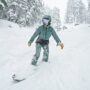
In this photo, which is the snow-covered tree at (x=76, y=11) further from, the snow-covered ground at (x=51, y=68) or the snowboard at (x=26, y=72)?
the snowboard at (x=26, y=72)

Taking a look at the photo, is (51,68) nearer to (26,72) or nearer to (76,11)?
(26,72)

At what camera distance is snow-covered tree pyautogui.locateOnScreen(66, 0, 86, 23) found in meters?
76.1

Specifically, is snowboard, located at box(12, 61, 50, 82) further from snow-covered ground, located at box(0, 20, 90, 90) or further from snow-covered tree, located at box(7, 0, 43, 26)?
snow-covered tree, located at box(7, 0, 43, 26)

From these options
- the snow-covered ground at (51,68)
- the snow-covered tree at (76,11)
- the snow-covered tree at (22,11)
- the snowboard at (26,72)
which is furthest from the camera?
the snow-covered tree at (76,11)

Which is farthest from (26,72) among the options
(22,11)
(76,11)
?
(76,11)

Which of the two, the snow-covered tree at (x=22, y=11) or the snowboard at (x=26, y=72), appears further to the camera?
the snow-covered tree at (x=22, y=11)

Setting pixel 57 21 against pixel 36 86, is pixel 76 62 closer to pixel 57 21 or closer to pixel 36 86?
pixel 36 86

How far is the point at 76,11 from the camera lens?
255ft

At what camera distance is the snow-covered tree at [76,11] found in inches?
2997

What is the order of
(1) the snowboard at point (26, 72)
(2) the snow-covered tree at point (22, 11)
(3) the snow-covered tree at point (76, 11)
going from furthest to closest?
(3) the snow-covered tree at point (76, 11)
(2) the snow-covered tree at point (22, 11)
(1) the snowboard at point (26, 72)

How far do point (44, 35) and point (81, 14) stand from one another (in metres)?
71.1

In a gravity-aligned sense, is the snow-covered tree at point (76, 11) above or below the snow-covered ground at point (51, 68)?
below

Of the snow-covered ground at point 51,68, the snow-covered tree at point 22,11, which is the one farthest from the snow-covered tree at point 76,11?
the snow-covered ground at point 51,68

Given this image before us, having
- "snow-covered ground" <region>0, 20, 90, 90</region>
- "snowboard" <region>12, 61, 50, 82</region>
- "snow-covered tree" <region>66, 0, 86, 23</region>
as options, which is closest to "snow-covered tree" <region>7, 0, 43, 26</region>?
"snow-covered ground" <region>0, 20, 90, 90</region>
